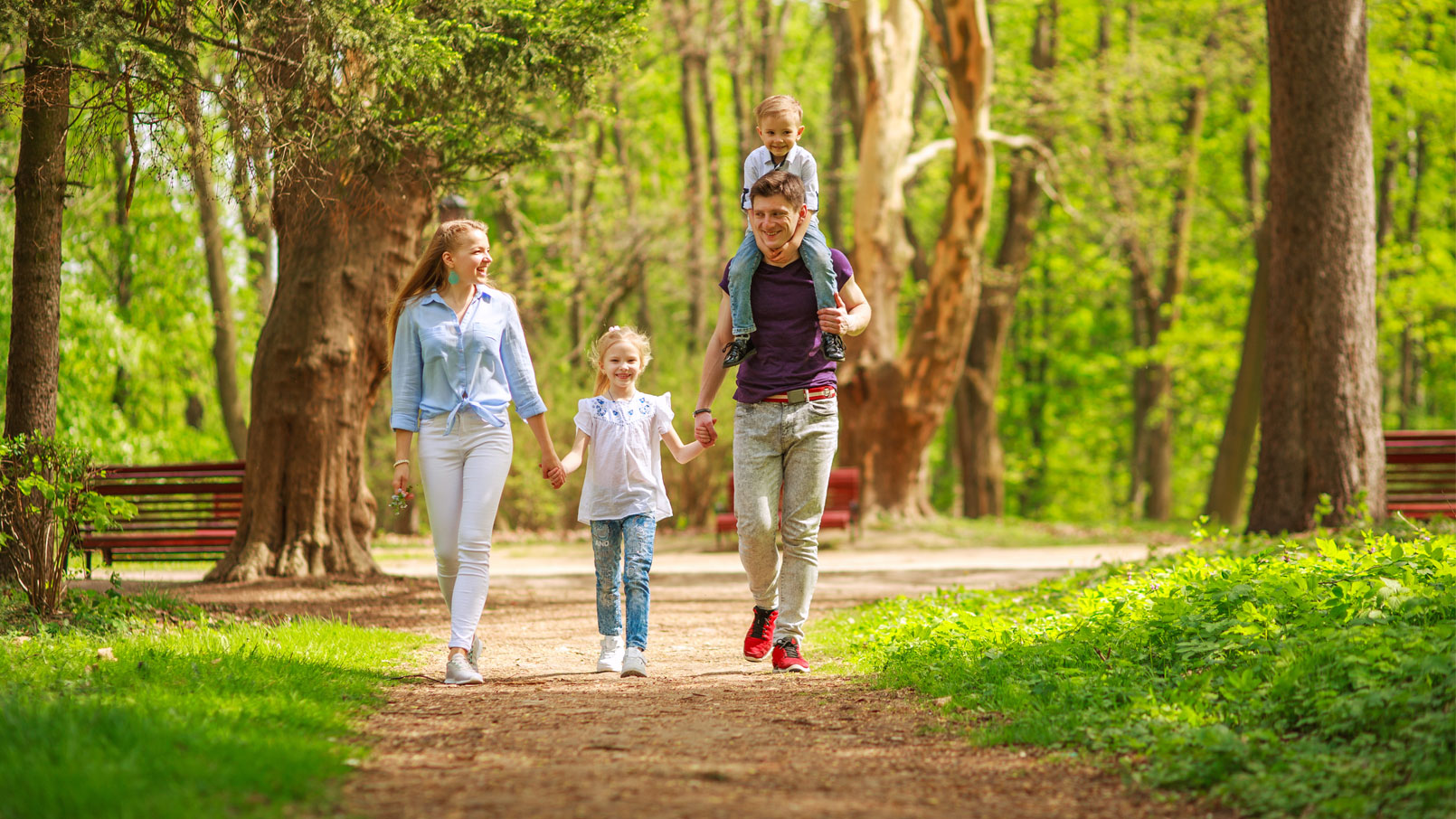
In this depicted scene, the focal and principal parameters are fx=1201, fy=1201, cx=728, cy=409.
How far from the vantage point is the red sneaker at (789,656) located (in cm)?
571

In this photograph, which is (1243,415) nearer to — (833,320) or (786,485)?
(786,485)

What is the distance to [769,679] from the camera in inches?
218

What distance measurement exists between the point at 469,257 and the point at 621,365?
2.91 ft

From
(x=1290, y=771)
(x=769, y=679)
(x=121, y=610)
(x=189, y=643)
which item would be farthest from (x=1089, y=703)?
(x=121, y=610)

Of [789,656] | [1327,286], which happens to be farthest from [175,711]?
[1327,286]

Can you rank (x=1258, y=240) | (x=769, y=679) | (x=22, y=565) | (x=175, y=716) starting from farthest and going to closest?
(x=1258, y=240) < (x=22, y=565) < (x=769, y=679) < (x=175, y=716)

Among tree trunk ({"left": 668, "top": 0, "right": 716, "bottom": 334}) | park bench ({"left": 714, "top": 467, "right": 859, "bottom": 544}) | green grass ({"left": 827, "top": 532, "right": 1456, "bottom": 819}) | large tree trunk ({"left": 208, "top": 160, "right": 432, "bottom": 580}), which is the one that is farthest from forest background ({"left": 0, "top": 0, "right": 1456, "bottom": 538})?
green grass ({"left": 827, "top": 532, "right": 1456, "bottom": 819})

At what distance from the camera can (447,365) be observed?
5328 mm

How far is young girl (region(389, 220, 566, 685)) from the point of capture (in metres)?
5.32

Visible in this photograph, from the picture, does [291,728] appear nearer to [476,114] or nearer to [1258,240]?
[476,114]

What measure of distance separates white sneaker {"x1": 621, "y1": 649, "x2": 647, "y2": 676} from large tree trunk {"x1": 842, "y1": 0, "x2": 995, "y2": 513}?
39.8 ft

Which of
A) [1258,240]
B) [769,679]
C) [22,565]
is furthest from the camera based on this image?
[1258,240]

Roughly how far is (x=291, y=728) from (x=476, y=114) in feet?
16.6

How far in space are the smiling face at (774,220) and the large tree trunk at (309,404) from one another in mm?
4744
